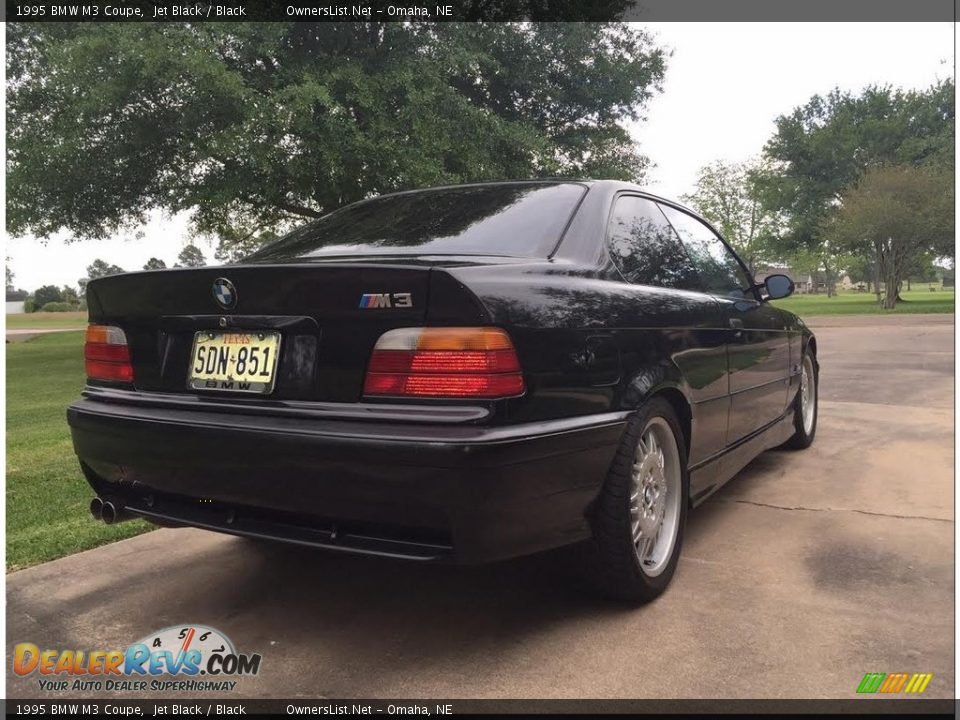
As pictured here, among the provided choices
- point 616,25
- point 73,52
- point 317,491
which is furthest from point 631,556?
point 616,25

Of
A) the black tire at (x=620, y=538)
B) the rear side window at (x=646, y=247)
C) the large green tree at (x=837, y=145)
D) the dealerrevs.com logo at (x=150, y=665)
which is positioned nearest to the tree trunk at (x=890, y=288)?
the large green tree at (x=837, y=145)

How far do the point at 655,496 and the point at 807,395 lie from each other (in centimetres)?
293

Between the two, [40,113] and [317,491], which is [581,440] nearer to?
[317,491]

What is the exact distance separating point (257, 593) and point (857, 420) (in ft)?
17.0

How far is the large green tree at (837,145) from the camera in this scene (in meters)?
41.9

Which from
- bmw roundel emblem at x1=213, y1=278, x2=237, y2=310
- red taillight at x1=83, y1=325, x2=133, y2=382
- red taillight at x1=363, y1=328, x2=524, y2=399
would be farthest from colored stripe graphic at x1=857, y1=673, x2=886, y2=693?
red taillight at x1=83, y1=325, x2=133, y2=382

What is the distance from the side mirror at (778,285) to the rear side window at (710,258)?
0.13m

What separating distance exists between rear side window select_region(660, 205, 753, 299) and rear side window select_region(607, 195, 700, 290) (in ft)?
0.40

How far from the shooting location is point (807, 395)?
539cm

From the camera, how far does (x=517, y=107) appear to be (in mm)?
18750

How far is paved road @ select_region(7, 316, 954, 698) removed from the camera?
Result: 2291mm

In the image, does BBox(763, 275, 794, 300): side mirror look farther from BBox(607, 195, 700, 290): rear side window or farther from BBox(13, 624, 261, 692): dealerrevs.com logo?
BBox(13, 624, 261, 692): dealerrevs.com logo

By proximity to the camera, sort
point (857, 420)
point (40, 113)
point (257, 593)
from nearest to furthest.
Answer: point (257, 593) < point (857, 420) < point (40, 113)

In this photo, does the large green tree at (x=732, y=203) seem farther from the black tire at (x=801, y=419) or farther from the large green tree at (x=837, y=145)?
the black tire at (x=801, y=419)
